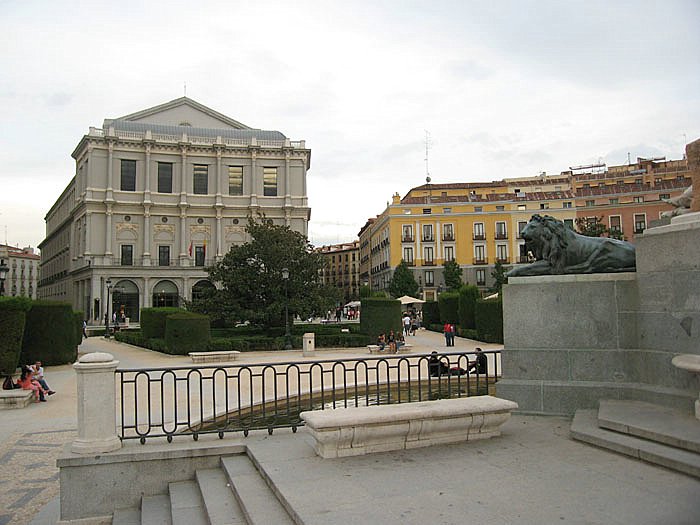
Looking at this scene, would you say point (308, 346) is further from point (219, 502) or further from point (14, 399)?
point (219, 502)

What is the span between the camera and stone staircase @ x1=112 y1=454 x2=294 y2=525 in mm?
4438

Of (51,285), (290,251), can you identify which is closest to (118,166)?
(51,285)

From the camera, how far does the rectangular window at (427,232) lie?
6737cm

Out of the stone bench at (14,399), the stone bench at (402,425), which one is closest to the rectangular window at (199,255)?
the stone bench at (14,399)

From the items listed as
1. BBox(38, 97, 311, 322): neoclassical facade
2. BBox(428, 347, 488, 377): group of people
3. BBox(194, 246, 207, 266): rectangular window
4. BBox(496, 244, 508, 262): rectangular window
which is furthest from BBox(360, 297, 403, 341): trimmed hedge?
BBox(496, 244, 508, 262): rectangular window

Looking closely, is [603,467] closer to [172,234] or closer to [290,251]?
[290,251]

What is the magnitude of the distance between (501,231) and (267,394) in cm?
5733

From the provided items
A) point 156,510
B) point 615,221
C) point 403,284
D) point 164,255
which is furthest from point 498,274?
point 156,510

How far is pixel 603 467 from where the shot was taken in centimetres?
479

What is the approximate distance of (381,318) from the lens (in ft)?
91.3

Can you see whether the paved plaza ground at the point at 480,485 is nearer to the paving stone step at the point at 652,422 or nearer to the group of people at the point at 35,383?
the paving stone step at the point at 652,422

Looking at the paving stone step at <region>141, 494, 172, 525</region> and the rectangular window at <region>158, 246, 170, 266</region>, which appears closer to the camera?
the paving stone step at <region>141, 494, 172, 525</region>

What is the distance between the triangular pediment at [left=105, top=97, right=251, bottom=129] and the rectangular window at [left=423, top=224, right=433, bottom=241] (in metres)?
25.4

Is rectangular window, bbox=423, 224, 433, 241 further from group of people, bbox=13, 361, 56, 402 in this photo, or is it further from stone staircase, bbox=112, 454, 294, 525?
stone staircase, bbox=112, 454, 294, 525
